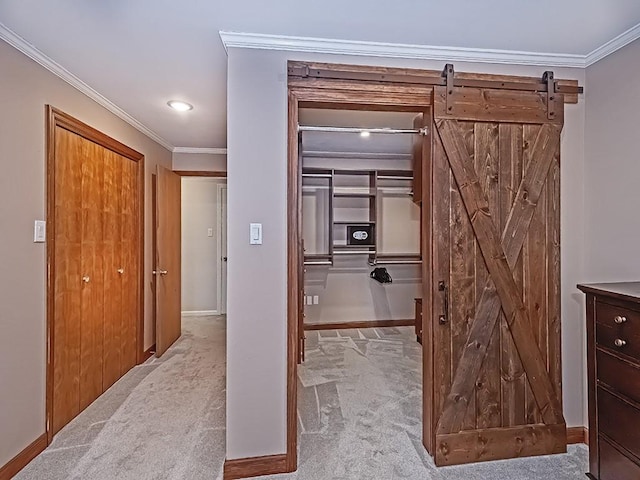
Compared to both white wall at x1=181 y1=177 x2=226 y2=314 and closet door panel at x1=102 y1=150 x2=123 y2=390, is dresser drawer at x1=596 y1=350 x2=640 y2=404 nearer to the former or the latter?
closet door panel at x1=102 y1=150 x2=123 y2=390

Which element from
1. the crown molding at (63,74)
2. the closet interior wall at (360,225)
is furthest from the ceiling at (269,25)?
the closet interior wall at (360,225)

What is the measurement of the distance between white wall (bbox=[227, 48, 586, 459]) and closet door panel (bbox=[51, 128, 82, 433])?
1268 mm

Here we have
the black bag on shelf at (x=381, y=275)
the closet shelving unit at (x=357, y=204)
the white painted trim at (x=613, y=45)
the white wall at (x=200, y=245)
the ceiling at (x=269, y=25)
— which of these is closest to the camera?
the ceiling at (x=269, y=25)

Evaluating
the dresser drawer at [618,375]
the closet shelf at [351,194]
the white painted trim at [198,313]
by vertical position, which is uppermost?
the closet shelf at [351,194]

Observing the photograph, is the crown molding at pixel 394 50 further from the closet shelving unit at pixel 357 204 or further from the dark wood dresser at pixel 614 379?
the closet shelving unit at pixel 357 204

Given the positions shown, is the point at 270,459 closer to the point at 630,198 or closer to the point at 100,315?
the point at 100,315

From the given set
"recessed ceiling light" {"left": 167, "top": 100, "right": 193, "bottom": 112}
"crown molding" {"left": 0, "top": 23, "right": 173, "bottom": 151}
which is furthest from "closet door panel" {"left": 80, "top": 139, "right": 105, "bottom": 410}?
"recessed ceiling light" {"left": 167, "top": 100, "right": 193, "bottom": 112}

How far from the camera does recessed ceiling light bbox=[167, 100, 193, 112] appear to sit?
284cm

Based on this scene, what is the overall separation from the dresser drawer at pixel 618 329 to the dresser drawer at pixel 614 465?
1.50ft

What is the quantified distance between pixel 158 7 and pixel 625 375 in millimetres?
2610

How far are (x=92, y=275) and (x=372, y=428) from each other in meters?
2.29

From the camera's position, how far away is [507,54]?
2.04m

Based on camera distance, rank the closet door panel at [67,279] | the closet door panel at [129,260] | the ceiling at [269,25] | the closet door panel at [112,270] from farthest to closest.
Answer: the closet door panel at [129,260] → the closet door panel at [112,270] → the closet door panel at [67,279] → the ceiling at [269,25]

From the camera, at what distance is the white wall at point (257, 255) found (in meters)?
1.87
